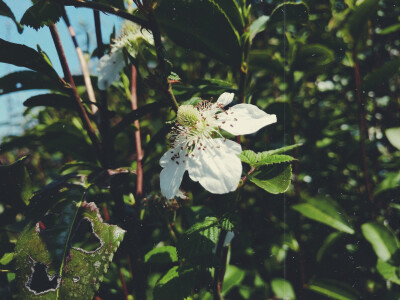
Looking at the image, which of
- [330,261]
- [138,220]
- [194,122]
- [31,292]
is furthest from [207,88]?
[330,261]

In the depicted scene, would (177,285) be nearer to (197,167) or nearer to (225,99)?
(197,167)

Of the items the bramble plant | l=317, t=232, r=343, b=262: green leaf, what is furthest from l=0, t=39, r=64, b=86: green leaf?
l=317, t=232, r=343, b=262: green leaf

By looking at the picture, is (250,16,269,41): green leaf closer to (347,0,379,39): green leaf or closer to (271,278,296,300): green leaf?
(347,0,379,39): green leaf

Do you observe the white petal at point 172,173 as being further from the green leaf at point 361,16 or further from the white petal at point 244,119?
the green leaf at point 361,16

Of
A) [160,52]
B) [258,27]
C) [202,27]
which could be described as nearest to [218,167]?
[160,52]

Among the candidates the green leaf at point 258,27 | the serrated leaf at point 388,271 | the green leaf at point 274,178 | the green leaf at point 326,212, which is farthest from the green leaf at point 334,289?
the green leaf at point 258,27
